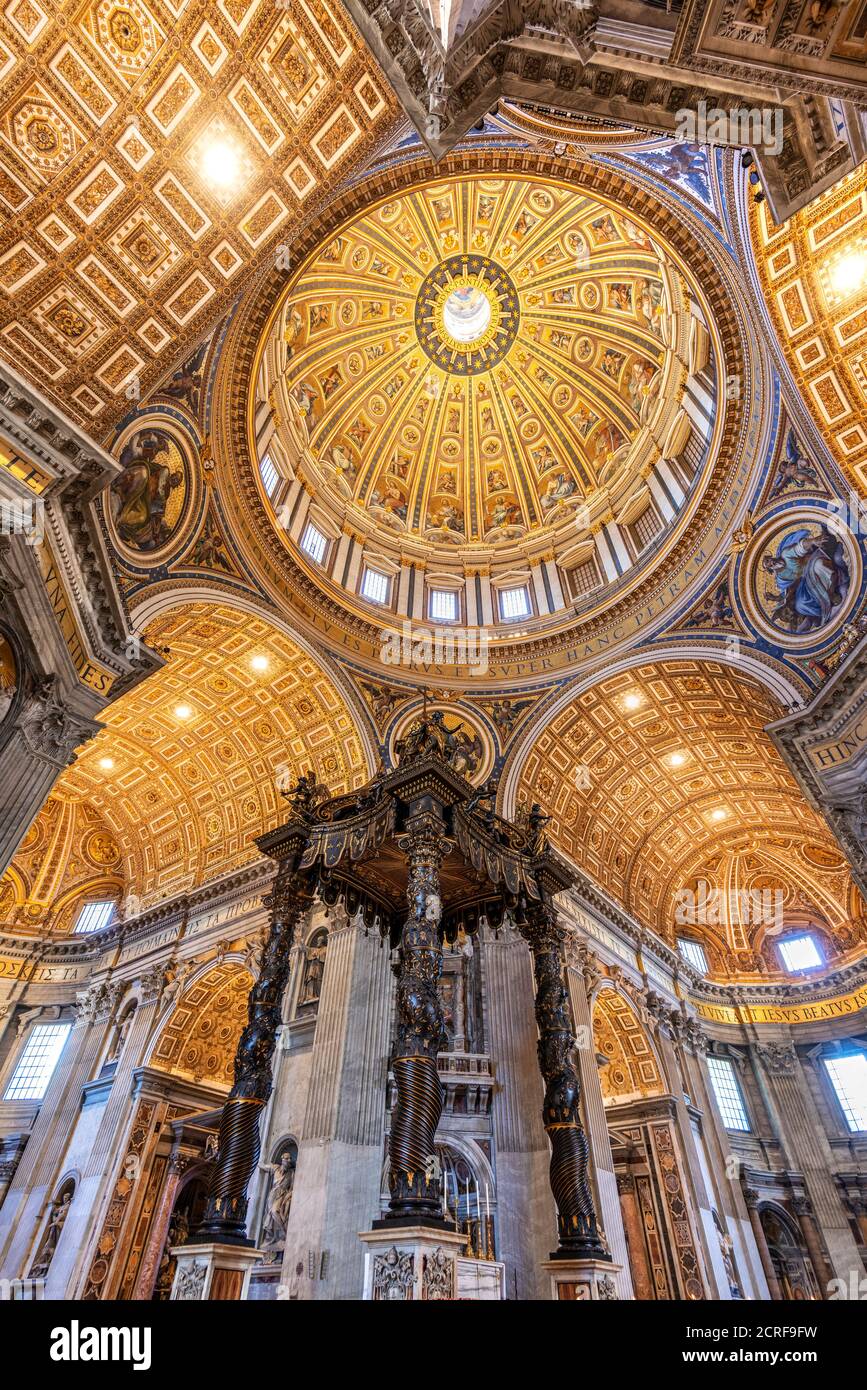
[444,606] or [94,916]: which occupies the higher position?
[444,606]

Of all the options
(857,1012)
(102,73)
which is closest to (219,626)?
(102,73)

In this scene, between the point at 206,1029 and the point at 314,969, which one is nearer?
the point at 314,969

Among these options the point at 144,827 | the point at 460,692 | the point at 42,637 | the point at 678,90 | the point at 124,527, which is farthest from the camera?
the point at 144,827

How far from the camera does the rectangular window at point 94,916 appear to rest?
65.9 feet

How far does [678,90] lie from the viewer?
6.24 metres

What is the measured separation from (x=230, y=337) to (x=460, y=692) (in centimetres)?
929

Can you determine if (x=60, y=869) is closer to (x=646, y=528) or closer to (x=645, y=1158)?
(x=645, y=1158)

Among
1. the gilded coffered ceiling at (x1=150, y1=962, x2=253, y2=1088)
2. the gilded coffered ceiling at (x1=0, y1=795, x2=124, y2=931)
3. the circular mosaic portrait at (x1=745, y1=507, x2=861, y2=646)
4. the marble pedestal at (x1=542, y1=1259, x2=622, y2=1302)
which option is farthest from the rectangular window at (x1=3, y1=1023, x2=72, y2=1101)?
the circular mosaic portrait at (x1=745, y1=507, x2=861, y2=646)

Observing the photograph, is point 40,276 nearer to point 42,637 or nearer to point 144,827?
point 42,637

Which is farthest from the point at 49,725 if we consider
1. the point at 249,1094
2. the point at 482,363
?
the point at 482,363

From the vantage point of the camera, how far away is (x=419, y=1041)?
7.09 metres

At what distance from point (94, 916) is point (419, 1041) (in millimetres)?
16407

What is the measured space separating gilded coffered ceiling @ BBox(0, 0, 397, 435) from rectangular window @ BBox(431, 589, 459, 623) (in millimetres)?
10085

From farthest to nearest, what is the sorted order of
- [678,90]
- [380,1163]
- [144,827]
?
[144,827] → [380,1163] → [678,90]
